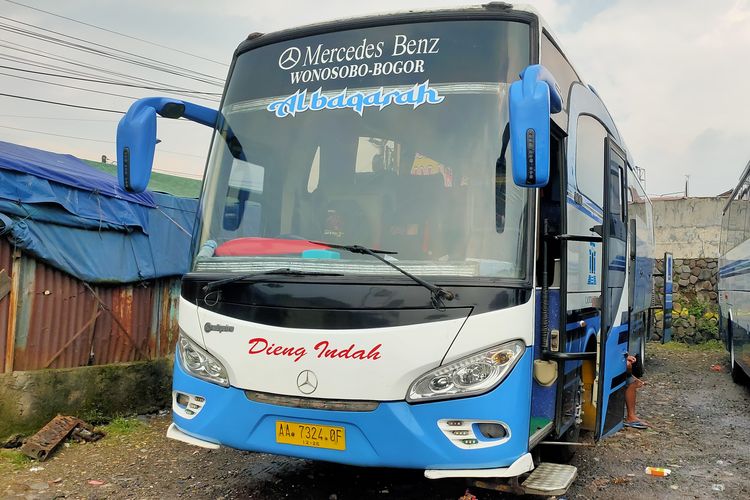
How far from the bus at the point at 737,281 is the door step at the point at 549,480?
6118 mm

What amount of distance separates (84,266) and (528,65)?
5146mm

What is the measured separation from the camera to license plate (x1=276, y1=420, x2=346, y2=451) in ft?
11.9

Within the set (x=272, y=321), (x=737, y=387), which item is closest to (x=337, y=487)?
(x=272, y=321)

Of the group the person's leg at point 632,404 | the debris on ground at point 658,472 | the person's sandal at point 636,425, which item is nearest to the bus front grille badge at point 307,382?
the debris on ground at point 658,472

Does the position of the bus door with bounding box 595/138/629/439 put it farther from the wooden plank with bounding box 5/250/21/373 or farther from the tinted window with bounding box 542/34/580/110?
the wooden plank with bounding box 5/250/21/373

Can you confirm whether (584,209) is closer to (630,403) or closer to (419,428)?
(419,428)

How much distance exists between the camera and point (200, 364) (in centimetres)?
404

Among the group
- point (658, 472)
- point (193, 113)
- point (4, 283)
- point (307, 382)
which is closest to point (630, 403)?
point (658, 472)

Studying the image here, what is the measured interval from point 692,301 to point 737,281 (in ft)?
23.5

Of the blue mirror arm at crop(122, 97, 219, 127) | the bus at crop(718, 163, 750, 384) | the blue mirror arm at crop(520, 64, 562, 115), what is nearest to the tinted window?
the blue mirror arm at crop(520, 64, 562, 115)

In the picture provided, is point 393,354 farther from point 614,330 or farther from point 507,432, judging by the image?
point 614,330

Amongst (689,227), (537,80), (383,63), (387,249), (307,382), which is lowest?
(307,382)

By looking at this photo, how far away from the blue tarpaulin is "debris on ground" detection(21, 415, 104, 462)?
1482 mm

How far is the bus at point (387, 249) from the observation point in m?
3.49
